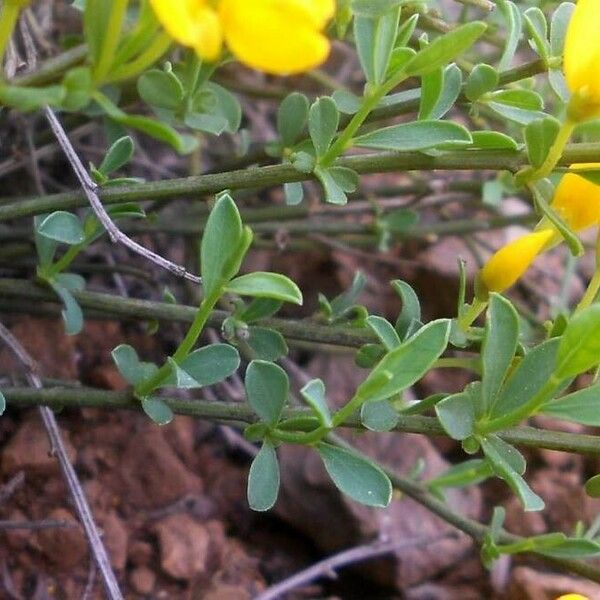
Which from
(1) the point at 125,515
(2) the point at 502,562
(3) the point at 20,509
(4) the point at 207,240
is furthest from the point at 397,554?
(4) the point at 207,240

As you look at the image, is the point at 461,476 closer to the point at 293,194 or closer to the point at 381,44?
the point at 293,194

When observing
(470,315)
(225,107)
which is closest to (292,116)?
(225,107)

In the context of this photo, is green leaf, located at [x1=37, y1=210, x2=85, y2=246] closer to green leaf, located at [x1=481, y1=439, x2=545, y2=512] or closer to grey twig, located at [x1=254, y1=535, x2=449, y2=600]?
green leaf, located at [x1=481, y1=439, x2=545, y2=512]

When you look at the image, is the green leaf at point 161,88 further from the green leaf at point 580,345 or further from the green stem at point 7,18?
the green leaf at point 580,345

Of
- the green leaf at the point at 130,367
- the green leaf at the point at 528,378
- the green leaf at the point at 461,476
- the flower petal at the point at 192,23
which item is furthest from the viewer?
the green leaf at the point at 461,476

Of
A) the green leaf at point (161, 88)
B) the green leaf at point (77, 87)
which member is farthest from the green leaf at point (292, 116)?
the green leaf at point (77, 87)

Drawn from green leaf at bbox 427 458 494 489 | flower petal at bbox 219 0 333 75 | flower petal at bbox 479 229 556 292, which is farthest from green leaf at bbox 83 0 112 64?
green leaf at bbox 427 458 494 489
